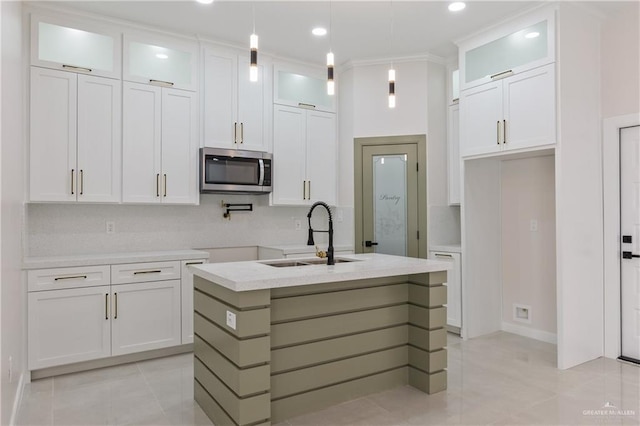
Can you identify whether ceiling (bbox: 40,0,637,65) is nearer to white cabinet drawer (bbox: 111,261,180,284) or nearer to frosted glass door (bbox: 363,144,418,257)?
frosted glass door (bbox: 363,144,418,257)

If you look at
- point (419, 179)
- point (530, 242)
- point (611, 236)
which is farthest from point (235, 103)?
point (611, 236)

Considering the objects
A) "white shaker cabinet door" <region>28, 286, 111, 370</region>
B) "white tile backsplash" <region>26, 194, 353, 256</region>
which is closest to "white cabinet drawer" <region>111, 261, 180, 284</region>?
"white shaker cabinet door" <region>28, 286, 111, 370</region>

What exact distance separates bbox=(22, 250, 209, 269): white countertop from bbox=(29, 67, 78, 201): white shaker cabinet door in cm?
50

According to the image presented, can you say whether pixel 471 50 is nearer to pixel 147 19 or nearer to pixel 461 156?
pixel 461 156

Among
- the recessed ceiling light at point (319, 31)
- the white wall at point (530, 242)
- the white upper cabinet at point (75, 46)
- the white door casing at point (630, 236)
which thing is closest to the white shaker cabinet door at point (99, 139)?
the white upper cabinet at point (75, 46)

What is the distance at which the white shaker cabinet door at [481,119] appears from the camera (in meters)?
4.02

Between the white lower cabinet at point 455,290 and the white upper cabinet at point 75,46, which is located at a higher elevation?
the white upper cabinet at point 75,46

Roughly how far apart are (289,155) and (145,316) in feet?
7.28

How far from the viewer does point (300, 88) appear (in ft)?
16.4

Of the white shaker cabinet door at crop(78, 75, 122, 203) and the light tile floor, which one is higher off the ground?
the white shaker cabinet door at crop(78, 75, 122, 203)

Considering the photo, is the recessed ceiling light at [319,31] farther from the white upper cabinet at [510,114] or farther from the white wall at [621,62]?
the white wall at [621,62]

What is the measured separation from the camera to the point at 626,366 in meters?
3.57

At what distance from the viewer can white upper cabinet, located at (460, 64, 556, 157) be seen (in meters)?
3.60

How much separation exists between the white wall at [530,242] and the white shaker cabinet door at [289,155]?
2.24 metres
